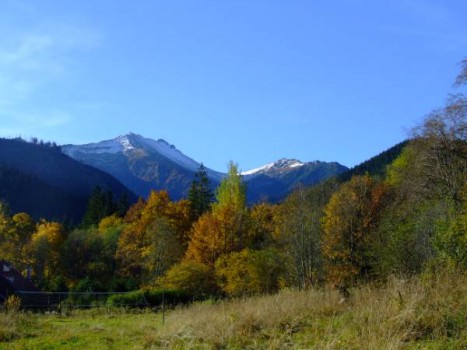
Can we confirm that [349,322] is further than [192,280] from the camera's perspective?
No

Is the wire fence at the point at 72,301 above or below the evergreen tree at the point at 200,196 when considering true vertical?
below

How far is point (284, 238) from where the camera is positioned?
140 feet

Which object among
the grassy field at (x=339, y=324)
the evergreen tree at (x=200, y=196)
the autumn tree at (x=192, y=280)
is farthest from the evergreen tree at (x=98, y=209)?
the grassy field at (x=339, y=324)

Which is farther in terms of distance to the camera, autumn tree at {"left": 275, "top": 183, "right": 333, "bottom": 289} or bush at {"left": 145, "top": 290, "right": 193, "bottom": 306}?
autumn tree at {"left": 275, "top": 183, "right": 333, "bottom": 289}

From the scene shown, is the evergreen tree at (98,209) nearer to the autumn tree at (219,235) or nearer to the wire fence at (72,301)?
the autumn tree at (219,235)

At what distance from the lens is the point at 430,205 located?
27266mm

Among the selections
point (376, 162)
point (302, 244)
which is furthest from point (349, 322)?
point (376, 162)

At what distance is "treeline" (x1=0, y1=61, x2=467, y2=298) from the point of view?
82.8 ft

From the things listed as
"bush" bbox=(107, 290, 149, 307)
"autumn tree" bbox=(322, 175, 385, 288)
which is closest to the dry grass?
"bush" bbox=(107, 290, 149, 307)

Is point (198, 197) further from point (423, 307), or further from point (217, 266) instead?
point (423, 307)

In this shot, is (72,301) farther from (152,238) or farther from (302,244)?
(302,244)

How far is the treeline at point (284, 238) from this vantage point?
25.2 meters

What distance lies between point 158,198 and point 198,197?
1108 centimetres

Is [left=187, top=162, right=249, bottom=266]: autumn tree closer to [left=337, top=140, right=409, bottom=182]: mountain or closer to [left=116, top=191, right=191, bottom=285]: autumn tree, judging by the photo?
[left=116, top=191, right=191, bottom=285]: autumn tree
